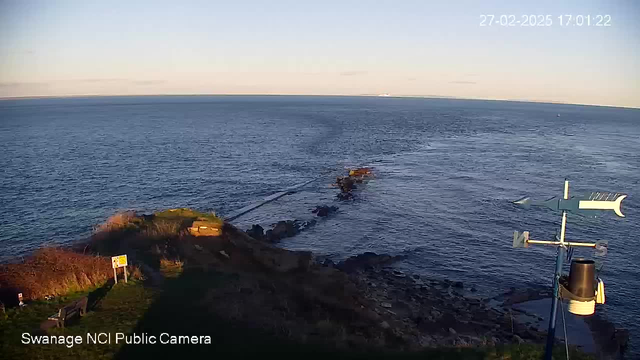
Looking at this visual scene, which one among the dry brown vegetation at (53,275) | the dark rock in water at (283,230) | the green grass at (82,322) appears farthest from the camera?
the dark rock in water at (283,230)

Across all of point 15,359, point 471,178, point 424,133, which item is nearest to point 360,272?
point 15,359

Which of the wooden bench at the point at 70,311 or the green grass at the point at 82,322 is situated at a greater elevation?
the wooden bench at the point at 70,311

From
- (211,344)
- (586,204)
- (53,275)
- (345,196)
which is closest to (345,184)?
(345,196)

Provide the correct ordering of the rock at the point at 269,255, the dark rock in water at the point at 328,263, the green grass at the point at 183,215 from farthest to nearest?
1. the green grass at the point at 183,215
2. the dark rock in water at the point at 328,263
3. the rock at the point at 269,255

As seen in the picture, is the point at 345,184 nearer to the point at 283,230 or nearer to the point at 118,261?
the point at 283,230

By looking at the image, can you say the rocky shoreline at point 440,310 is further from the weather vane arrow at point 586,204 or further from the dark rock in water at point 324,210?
the dark rock in water at point 324,210

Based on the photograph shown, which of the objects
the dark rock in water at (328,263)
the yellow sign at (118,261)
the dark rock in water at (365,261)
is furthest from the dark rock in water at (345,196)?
the yellow sign at (118,261)

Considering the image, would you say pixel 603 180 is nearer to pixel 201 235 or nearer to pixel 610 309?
pixel 610 309
